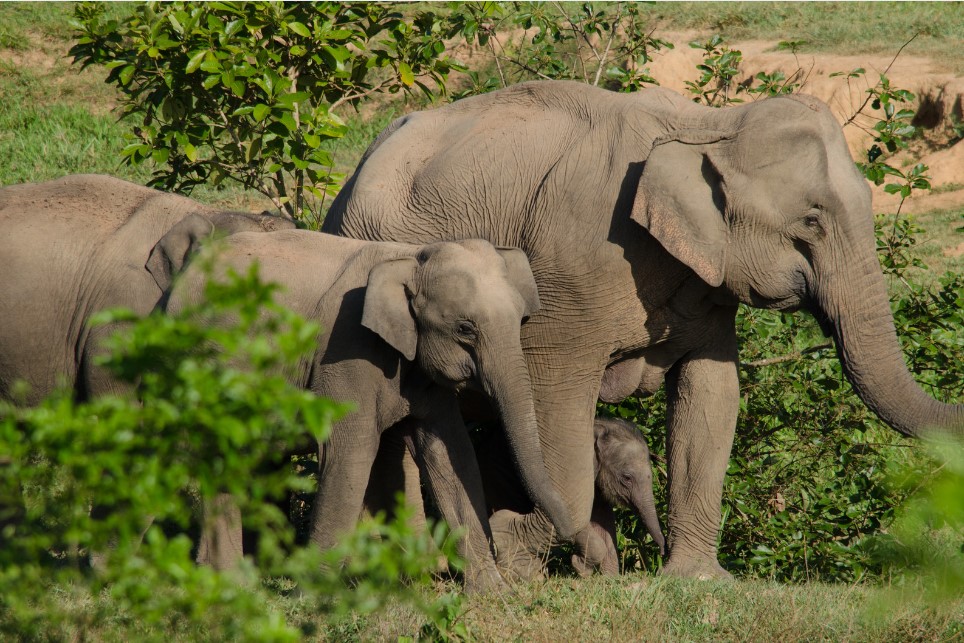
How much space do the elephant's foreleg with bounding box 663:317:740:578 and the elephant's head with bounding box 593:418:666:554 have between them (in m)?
0.22

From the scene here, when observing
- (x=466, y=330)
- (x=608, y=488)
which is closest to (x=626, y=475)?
(x=608, y=488)

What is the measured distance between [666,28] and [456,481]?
15525mm

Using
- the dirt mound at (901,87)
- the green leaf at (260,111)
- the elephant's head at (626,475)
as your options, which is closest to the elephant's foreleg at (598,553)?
the elephant's head at (626,475)

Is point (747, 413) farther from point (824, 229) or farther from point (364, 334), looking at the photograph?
point (364, 334)

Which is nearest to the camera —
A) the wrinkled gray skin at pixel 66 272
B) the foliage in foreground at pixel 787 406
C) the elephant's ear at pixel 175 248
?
the elephant's ear at pixel 175 248

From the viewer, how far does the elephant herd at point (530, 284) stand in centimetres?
546

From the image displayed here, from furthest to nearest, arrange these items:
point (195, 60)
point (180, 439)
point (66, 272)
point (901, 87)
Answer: point (901, 87) < point (195, 60) < point (66, 272) < point (180, 439)

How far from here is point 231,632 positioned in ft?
10.0

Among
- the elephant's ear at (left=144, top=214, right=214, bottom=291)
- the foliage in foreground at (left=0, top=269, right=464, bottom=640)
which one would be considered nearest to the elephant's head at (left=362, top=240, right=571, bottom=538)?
the elephant's ear at (left=144, top=214, right=214, bottom=291)

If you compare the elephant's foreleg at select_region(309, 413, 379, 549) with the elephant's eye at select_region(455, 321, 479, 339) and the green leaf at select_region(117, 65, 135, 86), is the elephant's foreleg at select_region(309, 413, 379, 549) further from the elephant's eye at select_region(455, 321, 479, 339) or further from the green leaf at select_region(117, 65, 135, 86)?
the green leaf at select_region(117, 65, 135, 86)

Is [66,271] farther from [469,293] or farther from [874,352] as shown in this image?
[874,352]

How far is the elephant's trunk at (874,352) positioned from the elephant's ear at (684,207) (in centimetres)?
50

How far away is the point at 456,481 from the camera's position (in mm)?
5832

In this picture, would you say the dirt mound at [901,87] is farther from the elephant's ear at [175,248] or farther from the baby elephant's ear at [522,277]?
the elephant's ear at [175,248]
